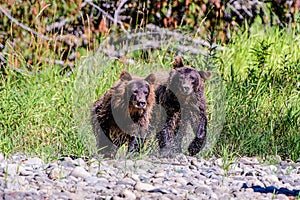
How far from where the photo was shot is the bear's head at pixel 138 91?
19.2ft

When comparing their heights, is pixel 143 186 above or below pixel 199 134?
below

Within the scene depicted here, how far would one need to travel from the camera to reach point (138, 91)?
231 inches

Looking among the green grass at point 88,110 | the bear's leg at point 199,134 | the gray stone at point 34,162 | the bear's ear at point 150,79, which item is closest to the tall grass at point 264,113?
the green grass at point 88,110

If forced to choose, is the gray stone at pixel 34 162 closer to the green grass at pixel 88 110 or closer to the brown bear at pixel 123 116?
the green grass at pixel 88 110

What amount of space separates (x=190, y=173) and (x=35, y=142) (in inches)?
66.0

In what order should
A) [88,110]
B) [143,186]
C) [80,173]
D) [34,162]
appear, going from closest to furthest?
[143,186]
[80,173]
[34,162]
[88,110]

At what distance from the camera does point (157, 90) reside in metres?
6.55

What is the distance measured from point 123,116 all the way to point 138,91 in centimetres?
29

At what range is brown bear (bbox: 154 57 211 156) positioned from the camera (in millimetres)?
6395

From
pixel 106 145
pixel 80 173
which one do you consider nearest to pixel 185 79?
pixel 106 145

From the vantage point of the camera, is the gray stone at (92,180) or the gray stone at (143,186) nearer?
the gray stone at (143,186)

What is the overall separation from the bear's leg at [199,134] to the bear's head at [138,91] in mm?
798

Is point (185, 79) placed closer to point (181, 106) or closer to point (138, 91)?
point (181, 106)

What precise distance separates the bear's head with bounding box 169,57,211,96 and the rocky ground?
69 centimetres
